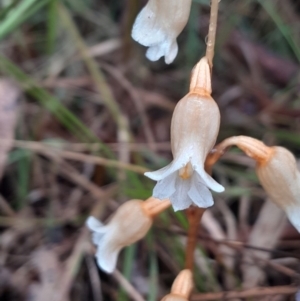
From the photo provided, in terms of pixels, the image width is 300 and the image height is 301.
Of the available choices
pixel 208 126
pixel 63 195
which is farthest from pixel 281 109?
pixel 208 126

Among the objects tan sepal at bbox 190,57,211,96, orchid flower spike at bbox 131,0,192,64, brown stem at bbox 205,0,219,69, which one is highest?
orchid flower spike at bbox 131,0,192,64

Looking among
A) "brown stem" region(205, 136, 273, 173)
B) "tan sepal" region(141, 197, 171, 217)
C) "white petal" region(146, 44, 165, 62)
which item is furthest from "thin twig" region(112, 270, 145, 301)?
"white petal" region(146, 44, 165, 62)

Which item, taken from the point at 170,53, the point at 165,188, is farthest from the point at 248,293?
the point at 170,53

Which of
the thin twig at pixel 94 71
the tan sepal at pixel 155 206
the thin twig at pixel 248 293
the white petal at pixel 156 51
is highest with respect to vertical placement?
the thin twig at pixel 94 71

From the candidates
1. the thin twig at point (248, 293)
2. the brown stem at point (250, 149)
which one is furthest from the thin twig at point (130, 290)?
the brown stem at point (250, 149)

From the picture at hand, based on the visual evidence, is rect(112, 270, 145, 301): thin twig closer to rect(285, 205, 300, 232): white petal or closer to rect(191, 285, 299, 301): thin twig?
rect(191, 285, 299, 301): thin twig

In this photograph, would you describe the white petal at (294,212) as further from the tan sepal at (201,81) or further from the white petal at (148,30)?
the white petal at (148,30)

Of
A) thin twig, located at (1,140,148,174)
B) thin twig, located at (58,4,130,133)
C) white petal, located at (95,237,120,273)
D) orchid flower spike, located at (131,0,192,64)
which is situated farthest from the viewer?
thin twig, located at (58,4,130,133)

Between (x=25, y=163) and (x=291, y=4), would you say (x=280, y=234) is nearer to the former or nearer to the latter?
(x=25, y=163)
